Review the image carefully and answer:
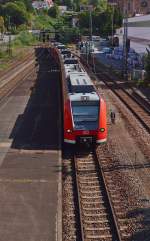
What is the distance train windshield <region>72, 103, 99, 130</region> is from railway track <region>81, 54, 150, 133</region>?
4401 millimetres

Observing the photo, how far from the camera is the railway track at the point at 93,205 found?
Result: 539 inches

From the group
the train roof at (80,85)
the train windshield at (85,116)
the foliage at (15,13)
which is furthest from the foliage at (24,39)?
the train windshield at (85,116)

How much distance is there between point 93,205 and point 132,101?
1975 centimetres

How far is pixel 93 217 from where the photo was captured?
1477 centimetres

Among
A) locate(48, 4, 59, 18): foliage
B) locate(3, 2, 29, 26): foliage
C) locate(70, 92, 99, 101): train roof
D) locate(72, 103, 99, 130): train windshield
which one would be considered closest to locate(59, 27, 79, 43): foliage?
locate(3, 2, 29, 26): foliage

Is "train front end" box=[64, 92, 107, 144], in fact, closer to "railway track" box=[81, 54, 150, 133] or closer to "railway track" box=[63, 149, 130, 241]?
"railway track" box=[63, 149, 130, 241]

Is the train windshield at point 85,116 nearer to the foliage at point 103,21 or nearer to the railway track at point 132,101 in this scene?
the railway track at point 132,101

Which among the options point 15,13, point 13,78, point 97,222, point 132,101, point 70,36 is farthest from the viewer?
point 15,13

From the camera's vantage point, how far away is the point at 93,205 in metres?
→ 15.7

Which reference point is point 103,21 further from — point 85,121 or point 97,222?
point 97,222

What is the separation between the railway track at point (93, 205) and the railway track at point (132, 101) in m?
6.97

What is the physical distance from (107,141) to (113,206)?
25.9ft

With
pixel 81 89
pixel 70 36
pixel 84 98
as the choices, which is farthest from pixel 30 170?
pixel 70 36

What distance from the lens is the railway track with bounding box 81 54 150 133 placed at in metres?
28.4
